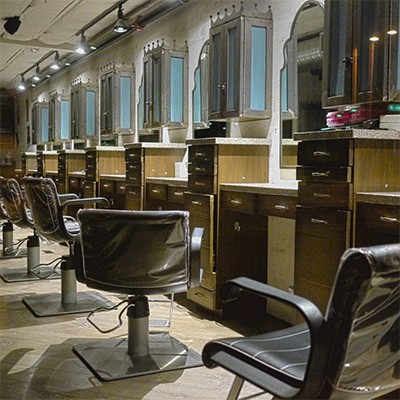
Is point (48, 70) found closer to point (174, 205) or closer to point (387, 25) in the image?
point (174, 205)

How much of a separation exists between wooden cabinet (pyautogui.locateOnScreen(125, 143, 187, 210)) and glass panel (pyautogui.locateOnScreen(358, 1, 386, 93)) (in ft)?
8.93

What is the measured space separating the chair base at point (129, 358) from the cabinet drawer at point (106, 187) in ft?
10.0

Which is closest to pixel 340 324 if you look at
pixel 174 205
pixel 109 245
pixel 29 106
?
pixel 109 245

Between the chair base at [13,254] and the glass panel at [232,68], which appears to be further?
the chair base at [13,254]

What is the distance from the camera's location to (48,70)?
35.5ft

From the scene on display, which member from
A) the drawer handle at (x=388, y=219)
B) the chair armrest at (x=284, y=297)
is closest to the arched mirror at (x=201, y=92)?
the drawer handle at (x=388, y=219)

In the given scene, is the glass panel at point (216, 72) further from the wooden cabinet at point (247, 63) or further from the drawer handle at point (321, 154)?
the drawer handle at point (321, 154)

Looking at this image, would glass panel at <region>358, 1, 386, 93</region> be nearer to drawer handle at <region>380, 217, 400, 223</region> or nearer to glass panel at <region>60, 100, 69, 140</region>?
drawer handle at <region>380, 217, 400, 223</region>

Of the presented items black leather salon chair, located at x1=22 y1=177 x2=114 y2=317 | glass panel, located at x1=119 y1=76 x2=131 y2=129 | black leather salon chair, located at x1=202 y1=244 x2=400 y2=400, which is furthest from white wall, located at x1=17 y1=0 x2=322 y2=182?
black leather salon chair, located at x1=202 y1=244 x2=400 y2=400

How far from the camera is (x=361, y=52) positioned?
2.96 meters

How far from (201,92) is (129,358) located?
3.07m

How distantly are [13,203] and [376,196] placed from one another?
4.06 metres

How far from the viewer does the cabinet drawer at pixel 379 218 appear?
8.15ft

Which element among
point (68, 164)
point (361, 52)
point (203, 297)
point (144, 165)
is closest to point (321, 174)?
point (361, 52)
